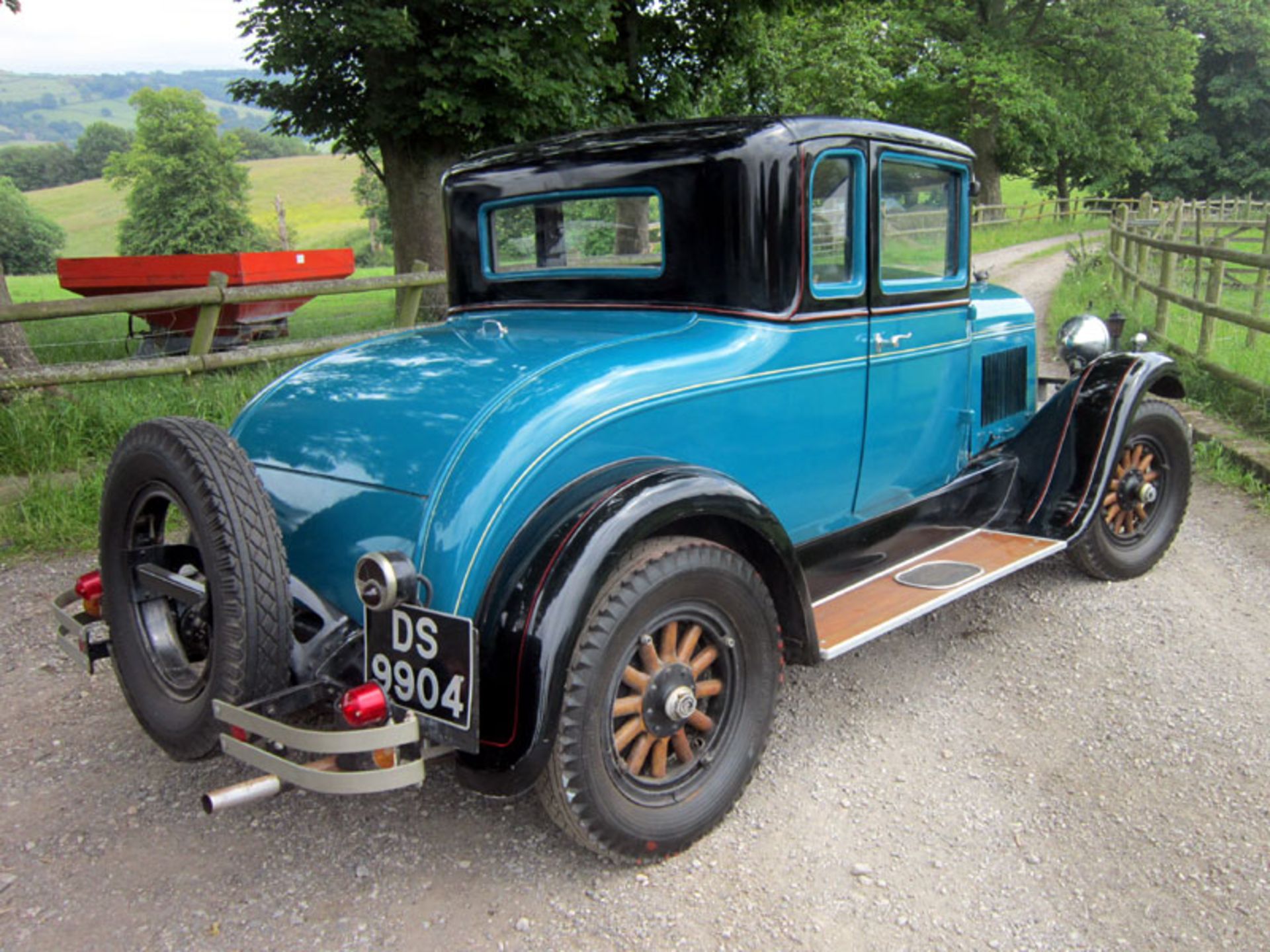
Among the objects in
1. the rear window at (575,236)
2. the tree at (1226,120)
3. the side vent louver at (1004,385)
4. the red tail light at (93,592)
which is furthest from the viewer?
the tree at (1226,120)

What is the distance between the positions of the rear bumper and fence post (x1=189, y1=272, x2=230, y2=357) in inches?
187

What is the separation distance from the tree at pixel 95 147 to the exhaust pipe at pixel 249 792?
103449mm

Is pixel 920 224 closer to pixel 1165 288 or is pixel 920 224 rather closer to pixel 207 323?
pixel 207 323

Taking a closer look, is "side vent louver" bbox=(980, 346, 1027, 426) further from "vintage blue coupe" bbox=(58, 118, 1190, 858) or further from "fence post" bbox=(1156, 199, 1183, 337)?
"fence post" bbox=(1156, 199, 1183, 337)

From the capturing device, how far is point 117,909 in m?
2.35

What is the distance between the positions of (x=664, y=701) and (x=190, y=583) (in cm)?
133

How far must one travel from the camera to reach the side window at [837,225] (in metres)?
3.06

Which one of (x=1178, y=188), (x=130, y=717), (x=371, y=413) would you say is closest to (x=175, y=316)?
(x=130, y=717)

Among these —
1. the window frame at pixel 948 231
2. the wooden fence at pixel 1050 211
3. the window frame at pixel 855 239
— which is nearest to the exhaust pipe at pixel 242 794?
the window frame at pixel 855 239

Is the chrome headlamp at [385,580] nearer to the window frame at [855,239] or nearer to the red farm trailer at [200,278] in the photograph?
the window frame at [855,239]

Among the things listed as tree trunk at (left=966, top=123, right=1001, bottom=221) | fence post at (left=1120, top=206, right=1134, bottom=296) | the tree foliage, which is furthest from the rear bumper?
the tree foliage

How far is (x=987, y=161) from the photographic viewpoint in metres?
29.3

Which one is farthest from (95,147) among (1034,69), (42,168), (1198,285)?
(1198,285)

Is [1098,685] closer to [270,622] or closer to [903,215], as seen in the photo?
[903,215]
